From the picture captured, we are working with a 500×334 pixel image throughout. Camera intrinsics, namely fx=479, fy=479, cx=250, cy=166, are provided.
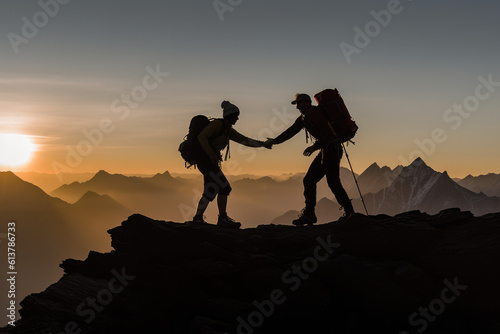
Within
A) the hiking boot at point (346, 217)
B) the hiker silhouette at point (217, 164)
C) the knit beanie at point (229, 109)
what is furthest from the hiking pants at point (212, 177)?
the hiking boot at point (346, 217)

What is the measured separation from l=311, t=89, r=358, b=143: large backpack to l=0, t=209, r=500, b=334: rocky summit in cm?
288

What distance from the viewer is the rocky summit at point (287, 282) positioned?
42.3 feet

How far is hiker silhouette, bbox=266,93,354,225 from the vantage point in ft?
54.1

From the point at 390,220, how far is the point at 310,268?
3.79 meters

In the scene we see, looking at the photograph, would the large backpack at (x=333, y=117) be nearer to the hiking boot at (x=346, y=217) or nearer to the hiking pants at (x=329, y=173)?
the hiking pants at (x=329, y=173)

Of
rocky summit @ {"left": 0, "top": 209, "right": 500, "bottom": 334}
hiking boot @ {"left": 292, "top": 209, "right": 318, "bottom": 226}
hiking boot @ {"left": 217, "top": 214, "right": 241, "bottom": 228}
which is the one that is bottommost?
rocky summit @ {"left": 0, "top": 209, "right": 500, "bottom": 334}

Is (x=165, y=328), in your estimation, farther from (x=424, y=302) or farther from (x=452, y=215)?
(x=452, y=215)

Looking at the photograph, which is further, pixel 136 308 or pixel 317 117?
pixel 317 117

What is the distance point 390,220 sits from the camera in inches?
640

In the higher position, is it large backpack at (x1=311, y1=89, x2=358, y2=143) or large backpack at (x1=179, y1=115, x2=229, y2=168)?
large backpack at (x1=179, y1=115, x2=229, y2=168)

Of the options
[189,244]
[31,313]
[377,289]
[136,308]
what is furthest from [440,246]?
[31,313]

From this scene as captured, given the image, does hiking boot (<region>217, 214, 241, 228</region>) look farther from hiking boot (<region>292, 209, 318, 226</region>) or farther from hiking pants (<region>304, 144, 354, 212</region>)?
hiking pants (<region>304, 144, 354, 212</region>)

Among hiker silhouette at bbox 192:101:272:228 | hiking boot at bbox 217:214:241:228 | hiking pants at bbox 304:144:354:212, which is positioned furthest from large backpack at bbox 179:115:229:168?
hiking pants at bbox 304:144:354:212

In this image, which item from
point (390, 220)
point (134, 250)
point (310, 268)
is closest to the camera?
point (310, 268)
